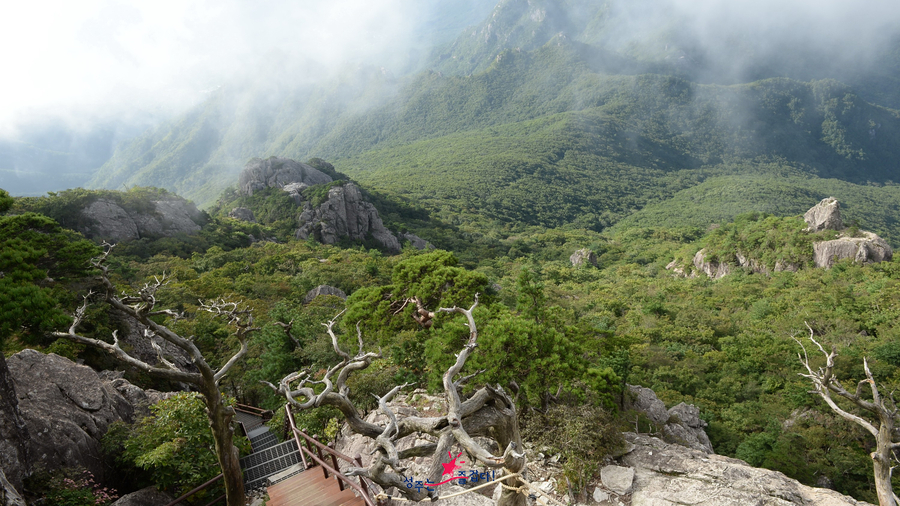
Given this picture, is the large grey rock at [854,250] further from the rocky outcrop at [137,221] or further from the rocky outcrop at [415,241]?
the rocky outcrop at [137,221]

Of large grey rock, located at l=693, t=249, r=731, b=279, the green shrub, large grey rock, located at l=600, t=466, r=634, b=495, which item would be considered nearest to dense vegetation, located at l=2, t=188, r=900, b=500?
the green shrub

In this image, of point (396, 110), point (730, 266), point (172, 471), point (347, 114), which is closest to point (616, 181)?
point (730, 266)

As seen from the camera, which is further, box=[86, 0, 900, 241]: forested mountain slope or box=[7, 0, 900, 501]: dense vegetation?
box=[86, 0, 900, 241]: forested mountain slope

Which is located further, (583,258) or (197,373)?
(583,258)

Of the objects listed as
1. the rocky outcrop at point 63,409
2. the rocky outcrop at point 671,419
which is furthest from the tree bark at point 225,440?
the rocky outcrop at point 671,419

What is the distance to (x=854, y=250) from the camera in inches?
1960

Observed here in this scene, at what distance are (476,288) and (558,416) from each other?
246 inches

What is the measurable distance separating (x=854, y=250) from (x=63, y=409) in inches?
2778

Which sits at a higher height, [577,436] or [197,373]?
[197,373]

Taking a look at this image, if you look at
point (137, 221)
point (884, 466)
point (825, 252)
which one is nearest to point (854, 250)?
point (825, 252)

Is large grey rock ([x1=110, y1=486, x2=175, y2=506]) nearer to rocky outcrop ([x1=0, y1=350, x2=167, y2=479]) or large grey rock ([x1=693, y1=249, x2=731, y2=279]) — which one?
rocky outcrop ([x1=0, y1=350, x2=167, y2=479])

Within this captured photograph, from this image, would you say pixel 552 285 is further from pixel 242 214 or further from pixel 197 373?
pixel 197 373

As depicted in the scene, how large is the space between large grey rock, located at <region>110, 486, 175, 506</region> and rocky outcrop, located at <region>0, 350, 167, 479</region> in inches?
44.9

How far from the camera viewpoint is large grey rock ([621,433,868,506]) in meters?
9.72
